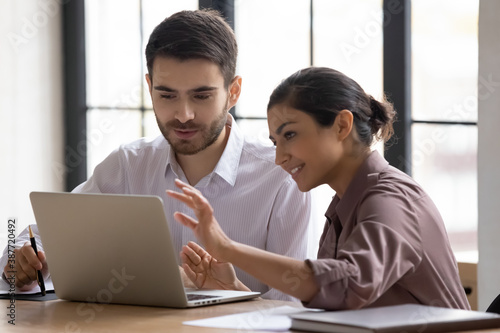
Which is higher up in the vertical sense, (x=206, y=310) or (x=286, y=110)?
(x=286, y=110)

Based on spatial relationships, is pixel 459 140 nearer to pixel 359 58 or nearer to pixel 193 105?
pixel 359 58

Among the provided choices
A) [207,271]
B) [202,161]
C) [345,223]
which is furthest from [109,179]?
[345,223]

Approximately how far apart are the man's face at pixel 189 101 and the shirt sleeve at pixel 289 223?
30 cm

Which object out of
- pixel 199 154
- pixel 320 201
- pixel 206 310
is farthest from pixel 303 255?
pixel 320 201

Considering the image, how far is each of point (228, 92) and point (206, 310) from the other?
0.95 meters

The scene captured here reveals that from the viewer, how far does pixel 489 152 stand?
9.91 feet

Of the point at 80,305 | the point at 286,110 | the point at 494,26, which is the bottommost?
the point at 80,305

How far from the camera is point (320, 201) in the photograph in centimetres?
383

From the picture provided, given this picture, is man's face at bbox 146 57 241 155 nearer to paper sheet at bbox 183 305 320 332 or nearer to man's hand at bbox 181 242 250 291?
man's hand at bbox 181 242 250 291

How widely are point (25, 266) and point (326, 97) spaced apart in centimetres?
95

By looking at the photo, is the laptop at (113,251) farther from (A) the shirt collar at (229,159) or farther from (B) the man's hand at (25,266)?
(A) the shirt collar at (229,159)

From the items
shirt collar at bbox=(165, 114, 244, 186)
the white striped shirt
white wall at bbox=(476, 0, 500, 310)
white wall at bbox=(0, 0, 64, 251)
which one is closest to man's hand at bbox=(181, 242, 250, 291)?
the white striped shirt

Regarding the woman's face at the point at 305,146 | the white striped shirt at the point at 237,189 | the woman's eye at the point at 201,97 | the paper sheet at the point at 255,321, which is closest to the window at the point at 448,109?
the white striped shirt at the point at 237,189

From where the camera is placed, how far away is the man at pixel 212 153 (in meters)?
2.54
